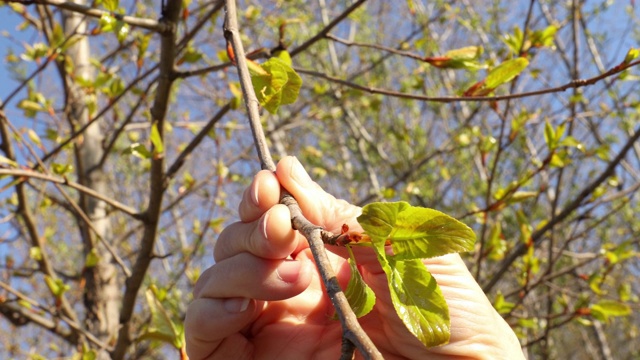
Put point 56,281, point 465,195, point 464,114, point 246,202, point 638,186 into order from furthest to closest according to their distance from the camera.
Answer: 1. point 464,114
2. point 465,195
3. point 638,186
4. point 56,281
5. point 246,202

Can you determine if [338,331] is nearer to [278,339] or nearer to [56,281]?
[278,339]

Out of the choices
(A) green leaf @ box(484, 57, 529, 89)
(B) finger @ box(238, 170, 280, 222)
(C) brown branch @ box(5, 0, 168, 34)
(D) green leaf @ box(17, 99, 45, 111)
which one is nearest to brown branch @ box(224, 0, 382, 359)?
(B) finger @ box(238, 170, 280, 222)

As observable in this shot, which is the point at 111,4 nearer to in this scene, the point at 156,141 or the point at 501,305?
the point at 156,141

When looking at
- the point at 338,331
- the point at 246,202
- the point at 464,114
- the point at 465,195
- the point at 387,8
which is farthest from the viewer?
the point at 387,8

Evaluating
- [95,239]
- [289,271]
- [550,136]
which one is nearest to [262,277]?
[289,271]

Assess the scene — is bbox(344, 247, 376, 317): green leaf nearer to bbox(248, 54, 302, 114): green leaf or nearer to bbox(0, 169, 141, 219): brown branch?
bbox(248, 54, 302, 114): green leaf

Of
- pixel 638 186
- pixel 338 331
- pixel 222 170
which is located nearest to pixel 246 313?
pixel 338 331
